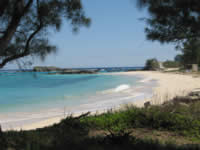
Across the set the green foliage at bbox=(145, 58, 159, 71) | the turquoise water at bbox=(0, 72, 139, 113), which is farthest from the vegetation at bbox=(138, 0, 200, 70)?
the green foliage at bbox=(145, 58, 159, 71)

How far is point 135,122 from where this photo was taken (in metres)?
5.55

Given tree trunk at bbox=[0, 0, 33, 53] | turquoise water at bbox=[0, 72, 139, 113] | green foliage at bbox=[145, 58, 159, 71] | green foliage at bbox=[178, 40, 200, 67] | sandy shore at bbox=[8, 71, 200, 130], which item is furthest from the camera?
green foliage at bbox=[145, 58, 159, 71]

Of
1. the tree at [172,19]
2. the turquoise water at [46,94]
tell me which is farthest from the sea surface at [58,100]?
the tree at [172,19]

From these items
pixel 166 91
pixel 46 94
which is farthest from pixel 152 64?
pixel 166 91

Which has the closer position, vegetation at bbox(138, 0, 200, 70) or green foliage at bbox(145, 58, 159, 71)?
vegetation at bbox(138, 0, 200, 70)

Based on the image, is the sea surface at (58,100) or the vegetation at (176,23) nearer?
the vegetation at (176,23)

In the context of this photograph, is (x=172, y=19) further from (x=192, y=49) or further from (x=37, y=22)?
(x=37, y=22)

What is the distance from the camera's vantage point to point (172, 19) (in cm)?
562

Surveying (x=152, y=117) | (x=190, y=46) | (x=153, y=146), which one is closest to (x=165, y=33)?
(x=190, y=46)

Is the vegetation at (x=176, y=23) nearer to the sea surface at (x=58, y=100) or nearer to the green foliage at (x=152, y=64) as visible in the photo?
the sea surface at (x=58, y=100)

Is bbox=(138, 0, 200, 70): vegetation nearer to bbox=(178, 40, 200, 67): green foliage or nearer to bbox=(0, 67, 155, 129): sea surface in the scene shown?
bbox=(178, 40, 200, 67): green foliage

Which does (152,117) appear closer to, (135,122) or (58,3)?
(135,122)

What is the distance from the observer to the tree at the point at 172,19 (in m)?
4.61

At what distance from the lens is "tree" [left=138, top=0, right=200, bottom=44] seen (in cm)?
461
